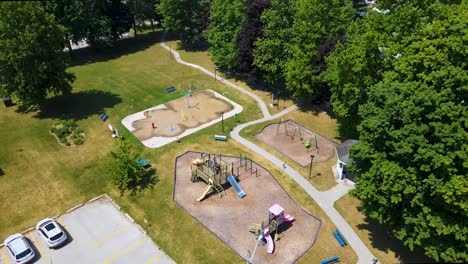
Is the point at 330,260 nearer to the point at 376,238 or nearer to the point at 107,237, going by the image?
the point at 376,238

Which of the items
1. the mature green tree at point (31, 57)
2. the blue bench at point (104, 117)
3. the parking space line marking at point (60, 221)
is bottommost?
the parking space line marking at point (60, 221)

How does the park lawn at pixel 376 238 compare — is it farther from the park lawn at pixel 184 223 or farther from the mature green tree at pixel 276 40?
the mature green tree at pixel 276 40

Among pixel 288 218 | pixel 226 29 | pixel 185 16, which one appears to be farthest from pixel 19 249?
pixel 185 16

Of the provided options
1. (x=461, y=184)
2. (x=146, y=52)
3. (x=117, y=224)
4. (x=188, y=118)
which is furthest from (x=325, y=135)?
(x=146, y=52)

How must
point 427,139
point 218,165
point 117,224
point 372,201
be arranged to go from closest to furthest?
point 427,139 < point 372,201 < point 117,224 < point 218,165

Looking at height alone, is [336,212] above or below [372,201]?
below

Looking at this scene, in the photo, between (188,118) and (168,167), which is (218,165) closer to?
(168,167)

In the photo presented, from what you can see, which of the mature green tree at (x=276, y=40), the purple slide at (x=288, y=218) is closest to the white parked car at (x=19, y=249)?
the purple slide at (x=288, y=218)
